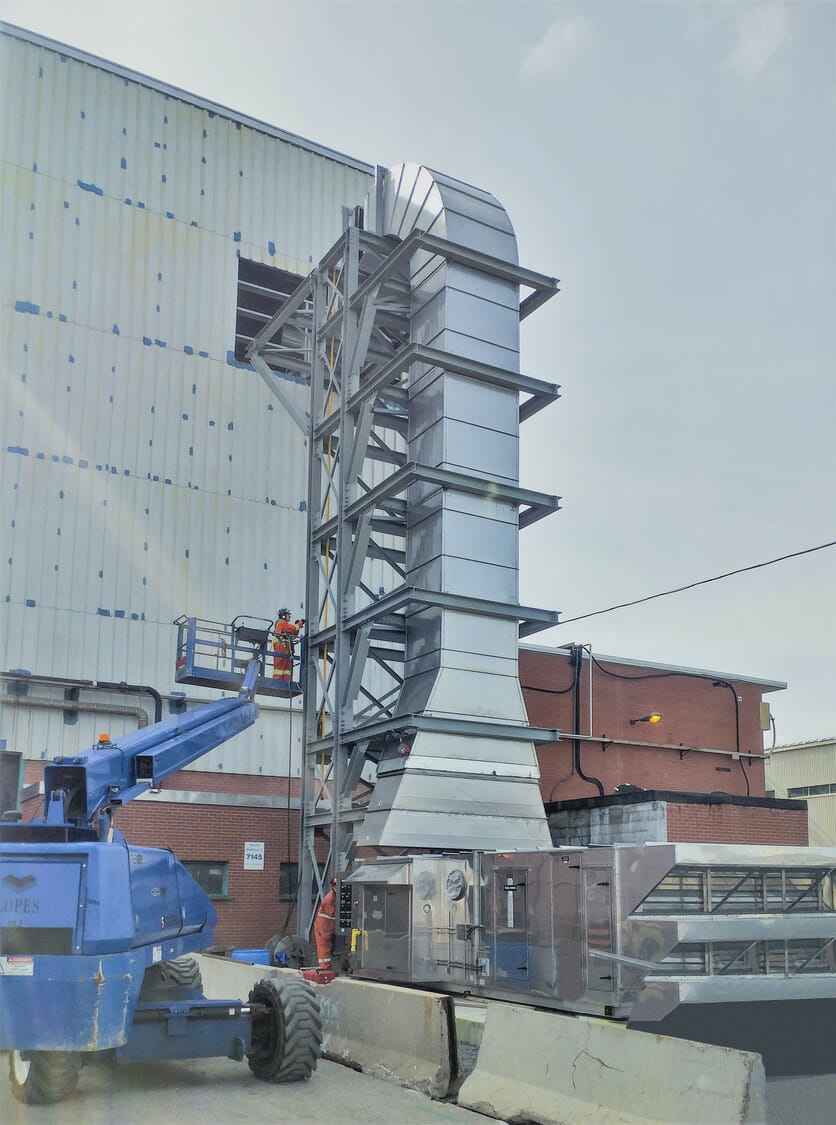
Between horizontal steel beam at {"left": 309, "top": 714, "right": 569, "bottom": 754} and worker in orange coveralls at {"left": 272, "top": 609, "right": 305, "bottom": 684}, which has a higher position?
worker in orange coveralls at {"left": 272, "top": 609, "right": 305, "bottom": 684}

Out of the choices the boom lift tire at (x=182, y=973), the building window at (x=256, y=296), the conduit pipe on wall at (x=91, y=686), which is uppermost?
the building window at (x=256, y=296)

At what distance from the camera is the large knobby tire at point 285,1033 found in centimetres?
1034

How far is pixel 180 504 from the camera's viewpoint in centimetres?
2447

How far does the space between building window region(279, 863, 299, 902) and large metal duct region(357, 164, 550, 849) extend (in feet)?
19.2

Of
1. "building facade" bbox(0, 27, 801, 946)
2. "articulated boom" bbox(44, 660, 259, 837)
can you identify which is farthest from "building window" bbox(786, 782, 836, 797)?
"articulated boom" bbox(44, 660, 259, 837)

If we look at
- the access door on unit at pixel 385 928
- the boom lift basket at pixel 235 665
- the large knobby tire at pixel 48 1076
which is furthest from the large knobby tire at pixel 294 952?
the large knobby tire at pixel 48 1076

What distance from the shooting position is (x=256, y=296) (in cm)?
2734

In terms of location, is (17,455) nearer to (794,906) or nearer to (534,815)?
(534,815)

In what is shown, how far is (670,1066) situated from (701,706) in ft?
64.5

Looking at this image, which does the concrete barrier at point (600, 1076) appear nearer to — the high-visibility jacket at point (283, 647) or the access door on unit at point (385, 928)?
the access door on unit at point (385, 928)

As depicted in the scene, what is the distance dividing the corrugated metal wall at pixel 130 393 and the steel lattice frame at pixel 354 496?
2.15 m

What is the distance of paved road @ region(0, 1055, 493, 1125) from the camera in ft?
29.8

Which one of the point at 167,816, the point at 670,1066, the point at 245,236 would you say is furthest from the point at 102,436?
the point at 670,1066

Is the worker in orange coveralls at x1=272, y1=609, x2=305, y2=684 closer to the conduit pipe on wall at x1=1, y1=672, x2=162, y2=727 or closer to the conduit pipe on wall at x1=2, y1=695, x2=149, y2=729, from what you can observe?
the conduit pipe on wall at x1=1, y1=672, x2=162, y2=727
